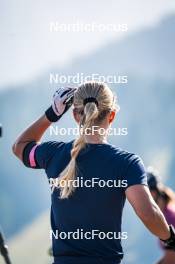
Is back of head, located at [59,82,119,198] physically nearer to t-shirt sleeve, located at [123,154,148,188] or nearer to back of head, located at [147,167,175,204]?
t-shirt sleeve, located at [123,154,148,188]

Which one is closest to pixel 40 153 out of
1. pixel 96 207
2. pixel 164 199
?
pixel 96 207

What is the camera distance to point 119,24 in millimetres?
2277

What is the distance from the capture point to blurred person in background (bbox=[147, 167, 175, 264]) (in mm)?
2006

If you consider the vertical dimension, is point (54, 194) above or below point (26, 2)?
below

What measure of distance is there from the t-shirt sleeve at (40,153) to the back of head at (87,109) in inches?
2.7

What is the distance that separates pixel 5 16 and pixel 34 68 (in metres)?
0.24

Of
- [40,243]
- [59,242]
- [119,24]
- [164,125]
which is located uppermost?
[119,24]

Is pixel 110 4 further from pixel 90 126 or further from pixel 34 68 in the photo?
pixel 90 126

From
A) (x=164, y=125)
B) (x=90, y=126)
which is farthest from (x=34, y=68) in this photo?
(x=90, y=126)

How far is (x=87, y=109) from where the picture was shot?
1547 mm

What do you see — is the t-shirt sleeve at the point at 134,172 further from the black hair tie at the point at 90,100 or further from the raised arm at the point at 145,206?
the black hair tie at the point at 90,100

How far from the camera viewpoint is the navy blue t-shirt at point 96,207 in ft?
4.77

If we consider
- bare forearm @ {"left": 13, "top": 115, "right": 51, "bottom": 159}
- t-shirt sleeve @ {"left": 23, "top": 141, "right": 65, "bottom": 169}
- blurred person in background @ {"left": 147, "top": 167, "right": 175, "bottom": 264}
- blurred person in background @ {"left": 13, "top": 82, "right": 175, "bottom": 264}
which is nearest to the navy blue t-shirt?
blurred person in background @ {"left": 13, "top": 82, "right": 175, "bottom": 264}

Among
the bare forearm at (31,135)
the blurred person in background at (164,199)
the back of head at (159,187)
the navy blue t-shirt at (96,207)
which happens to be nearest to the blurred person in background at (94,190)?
the navy blue t-shirt at (96,207)
